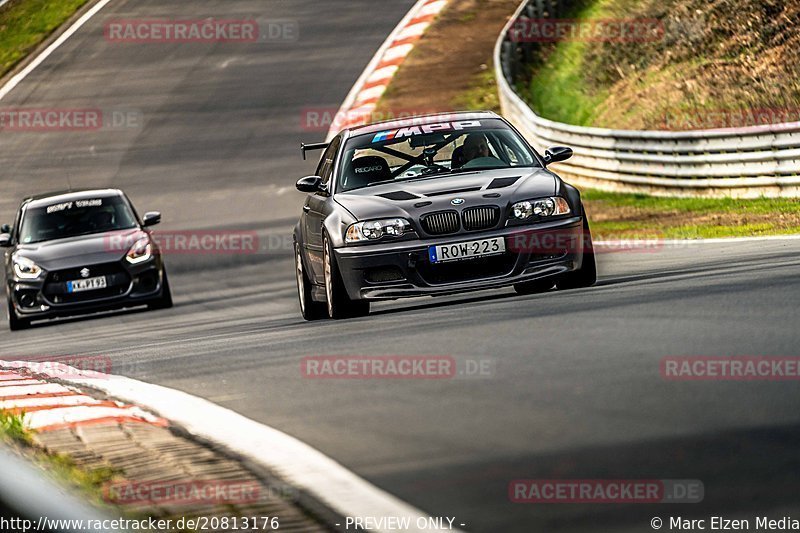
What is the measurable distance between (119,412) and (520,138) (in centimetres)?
574

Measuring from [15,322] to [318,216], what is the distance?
248 inches

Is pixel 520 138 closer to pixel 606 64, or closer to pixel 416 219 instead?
pixel 416 219

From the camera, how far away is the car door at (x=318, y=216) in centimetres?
1204

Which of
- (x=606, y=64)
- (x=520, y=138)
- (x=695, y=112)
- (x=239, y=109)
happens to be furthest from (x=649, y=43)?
(x=520, y=138)

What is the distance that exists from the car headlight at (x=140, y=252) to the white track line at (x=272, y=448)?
26.1 feet

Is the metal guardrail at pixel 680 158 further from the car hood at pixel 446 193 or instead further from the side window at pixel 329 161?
the car hood at pixel 446 193

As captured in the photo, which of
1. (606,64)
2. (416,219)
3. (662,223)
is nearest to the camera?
(416,219)

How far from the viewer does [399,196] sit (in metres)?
11.4

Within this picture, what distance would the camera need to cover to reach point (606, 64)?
105ft
